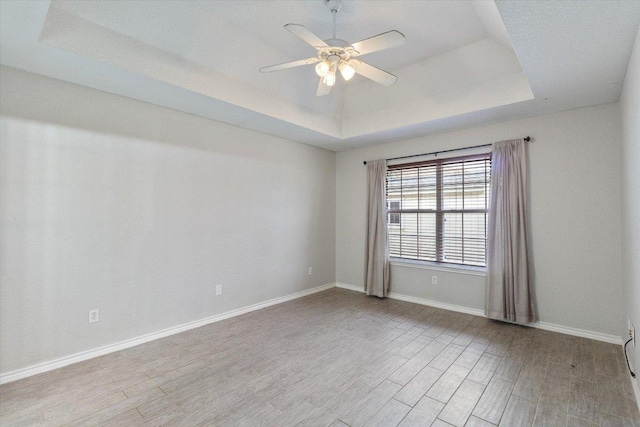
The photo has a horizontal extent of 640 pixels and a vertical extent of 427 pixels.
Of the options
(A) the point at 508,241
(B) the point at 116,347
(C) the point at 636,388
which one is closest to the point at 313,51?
(A) the point at 508,241

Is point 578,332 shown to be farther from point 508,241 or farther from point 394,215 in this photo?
point 394,215

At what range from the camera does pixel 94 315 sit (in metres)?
2.85

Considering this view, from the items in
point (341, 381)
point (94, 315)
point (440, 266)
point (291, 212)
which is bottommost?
point (341, 381)

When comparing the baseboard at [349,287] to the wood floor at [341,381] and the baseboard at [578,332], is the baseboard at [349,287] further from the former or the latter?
the baseboard at [578,332]

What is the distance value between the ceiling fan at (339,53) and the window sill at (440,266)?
2.84 metres

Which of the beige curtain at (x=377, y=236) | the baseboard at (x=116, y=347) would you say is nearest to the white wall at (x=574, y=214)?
the beige curtain at (x=377, y=236)

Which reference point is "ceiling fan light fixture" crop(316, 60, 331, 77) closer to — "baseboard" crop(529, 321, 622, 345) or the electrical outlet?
the electrical outlet

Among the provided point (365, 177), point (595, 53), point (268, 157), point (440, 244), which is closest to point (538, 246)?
point (440, 244)

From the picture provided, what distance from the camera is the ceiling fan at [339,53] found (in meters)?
2.09

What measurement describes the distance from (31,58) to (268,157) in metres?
2.62

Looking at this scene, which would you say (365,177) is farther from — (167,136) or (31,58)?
(31,58)

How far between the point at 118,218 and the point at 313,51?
107 inches

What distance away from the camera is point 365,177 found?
17.1ft

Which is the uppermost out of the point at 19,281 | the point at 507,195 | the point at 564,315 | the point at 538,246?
the point at 507,195
